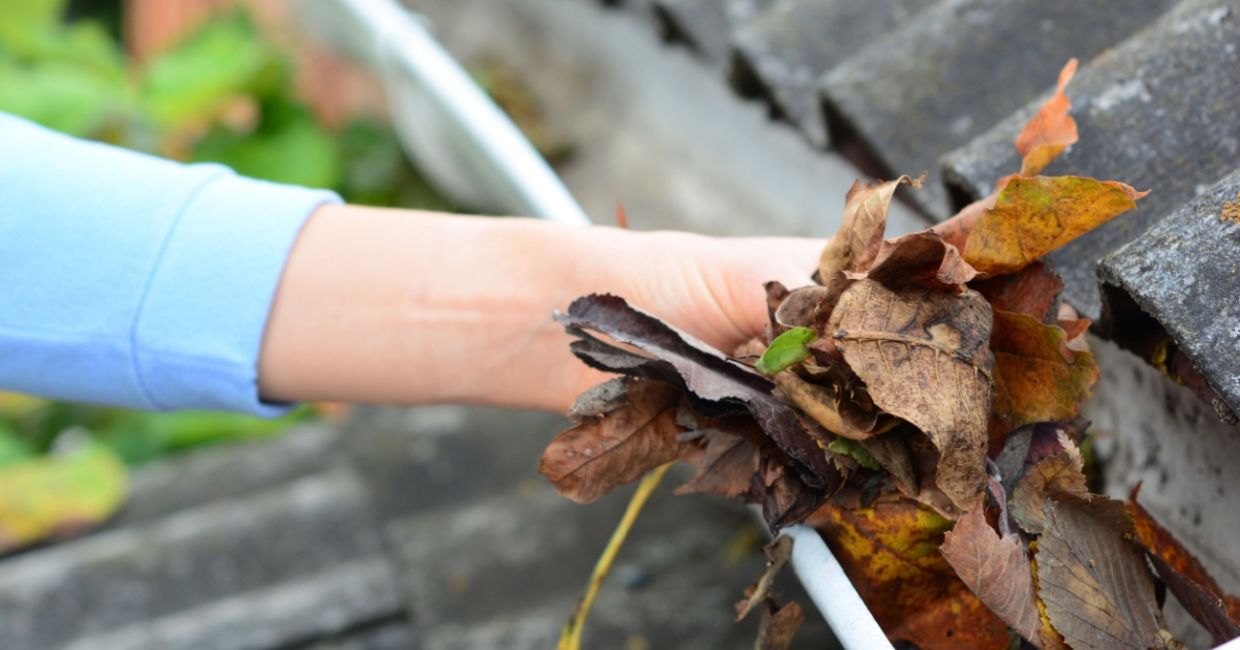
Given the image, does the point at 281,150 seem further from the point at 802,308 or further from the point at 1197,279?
the point at 1197,279

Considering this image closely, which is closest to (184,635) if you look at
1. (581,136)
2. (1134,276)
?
(1134,276)

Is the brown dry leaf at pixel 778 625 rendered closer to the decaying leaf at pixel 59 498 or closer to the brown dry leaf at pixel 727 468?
→ the brown dry leaf at pixel 727 468

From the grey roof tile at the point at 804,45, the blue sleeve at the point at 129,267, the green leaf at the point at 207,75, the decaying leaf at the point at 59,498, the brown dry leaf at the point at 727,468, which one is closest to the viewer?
the brown dry leaf at the point at 727,468

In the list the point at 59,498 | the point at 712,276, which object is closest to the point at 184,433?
the point at 59,498

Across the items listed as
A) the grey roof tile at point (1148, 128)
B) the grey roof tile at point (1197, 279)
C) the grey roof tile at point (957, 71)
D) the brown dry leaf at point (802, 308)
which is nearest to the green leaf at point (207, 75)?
the grey roof tile at point (957, 71)

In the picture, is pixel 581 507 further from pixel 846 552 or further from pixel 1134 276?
pixel 1134 276
